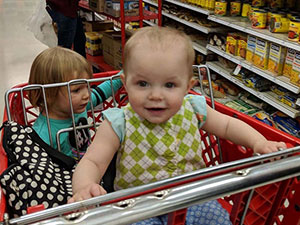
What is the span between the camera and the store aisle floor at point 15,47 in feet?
13.8

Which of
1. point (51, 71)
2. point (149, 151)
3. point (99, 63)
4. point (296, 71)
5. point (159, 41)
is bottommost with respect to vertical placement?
point (99, 63)

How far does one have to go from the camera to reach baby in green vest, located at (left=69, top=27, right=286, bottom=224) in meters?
0.95

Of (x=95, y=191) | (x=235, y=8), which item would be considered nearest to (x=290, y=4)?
(x=235, y=8)

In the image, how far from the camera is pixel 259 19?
2.89 metres

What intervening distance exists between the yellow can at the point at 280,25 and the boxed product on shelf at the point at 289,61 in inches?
7.0

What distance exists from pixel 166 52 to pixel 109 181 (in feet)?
1.85

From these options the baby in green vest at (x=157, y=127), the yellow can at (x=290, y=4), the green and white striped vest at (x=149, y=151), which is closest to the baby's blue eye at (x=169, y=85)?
the baby in green vest at (x=157, y=127)

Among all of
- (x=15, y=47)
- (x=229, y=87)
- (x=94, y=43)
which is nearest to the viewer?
(x=229, y=87)

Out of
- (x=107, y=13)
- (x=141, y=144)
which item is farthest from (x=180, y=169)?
(x=107, y=13)

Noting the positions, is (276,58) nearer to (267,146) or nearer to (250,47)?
(250,47)

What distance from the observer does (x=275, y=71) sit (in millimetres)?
2842

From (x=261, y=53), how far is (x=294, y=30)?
461 millimetres

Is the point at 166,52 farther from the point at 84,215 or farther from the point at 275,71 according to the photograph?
the point at 275,71

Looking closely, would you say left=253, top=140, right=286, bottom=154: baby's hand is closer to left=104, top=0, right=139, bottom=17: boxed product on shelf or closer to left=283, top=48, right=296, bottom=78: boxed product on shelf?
left=283, top=48, right=296, bottom=78: boxed product on shelf
